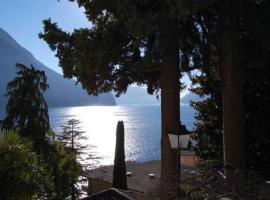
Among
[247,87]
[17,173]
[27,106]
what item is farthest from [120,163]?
[17,173]

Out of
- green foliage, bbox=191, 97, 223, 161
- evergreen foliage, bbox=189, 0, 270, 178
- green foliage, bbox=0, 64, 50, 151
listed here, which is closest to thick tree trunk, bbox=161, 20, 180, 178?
evergreen foliage, bbox=189, 0, 270, 178

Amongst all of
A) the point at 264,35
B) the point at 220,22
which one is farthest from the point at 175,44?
the point at 264,35

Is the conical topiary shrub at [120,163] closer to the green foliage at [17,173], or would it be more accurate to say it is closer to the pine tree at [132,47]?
the pine tree at [132,47]

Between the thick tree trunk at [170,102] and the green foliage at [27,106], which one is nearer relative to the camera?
the thick tree trunk at [170,102]

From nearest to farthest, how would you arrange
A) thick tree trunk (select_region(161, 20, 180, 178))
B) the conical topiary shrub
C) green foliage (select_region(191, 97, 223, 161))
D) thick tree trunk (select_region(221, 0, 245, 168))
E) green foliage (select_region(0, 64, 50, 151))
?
thick tree trunk (select_region(221, 0, 245, 168)) → thick tree trunk (select_region(161, 20, 180, 178)) → green foliage (select_region(191, 97, 223, 161)) → the conical topiary shrub → green foliage (select_region(0, 64, 50, 151))

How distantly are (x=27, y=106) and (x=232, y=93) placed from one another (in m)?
10.8

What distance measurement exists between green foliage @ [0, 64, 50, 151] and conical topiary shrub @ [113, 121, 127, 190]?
3.28 m

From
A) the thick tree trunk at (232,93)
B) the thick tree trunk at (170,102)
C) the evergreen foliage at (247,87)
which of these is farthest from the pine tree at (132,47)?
the thick tree trunk at (232,93)

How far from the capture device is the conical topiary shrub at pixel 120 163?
53.3 feet

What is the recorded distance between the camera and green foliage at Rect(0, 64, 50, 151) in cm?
1773

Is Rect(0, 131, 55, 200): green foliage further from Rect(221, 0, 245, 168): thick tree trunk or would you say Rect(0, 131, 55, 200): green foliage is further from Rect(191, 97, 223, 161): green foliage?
Rect(191, 97, 223, 161): green foliage

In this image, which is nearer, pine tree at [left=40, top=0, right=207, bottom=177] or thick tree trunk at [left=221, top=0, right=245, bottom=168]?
pine tree at [left=40, top=0, right=207, bottom=177]

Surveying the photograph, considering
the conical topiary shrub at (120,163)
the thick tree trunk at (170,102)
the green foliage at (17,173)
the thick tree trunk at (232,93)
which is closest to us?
the green foliage at (17,173)

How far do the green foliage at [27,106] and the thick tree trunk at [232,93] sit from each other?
32.1ft
